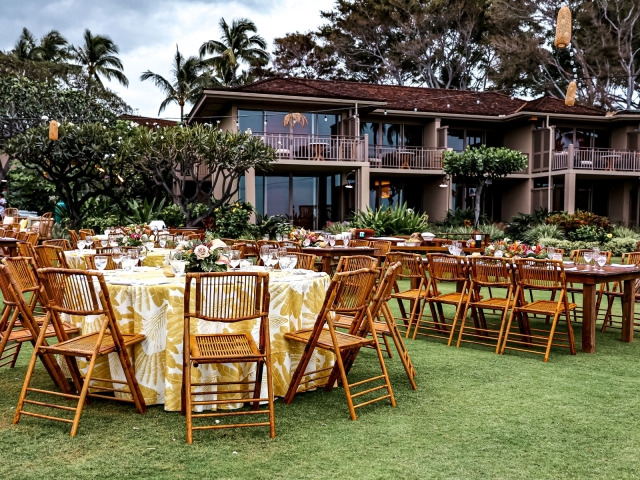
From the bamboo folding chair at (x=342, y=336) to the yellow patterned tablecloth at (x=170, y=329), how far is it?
0.13m

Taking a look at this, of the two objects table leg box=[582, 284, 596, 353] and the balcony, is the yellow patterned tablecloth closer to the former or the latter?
table leg box=[582, 284, 596, 353]

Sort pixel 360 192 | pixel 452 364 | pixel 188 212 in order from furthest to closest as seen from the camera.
A: pixel 360 192 → pixel 188 212 → pixel 452 364

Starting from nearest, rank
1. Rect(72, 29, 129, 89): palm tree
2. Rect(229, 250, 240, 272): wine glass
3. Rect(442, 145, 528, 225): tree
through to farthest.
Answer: Rect(229, 250, 240, 272): wine glass < Rect(442, 145, 528, 225): tree < Rect(72, 29, 129, 89): palm tree

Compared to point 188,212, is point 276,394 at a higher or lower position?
lower

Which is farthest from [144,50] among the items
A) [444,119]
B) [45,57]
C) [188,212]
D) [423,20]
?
[188,212]

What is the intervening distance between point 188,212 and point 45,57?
75.9 feet

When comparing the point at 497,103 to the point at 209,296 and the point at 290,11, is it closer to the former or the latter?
the point at 290,11

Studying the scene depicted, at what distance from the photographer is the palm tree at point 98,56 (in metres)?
34.0

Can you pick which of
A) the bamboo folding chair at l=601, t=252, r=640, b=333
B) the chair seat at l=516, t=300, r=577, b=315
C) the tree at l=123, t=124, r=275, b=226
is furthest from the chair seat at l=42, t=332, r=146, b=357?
the tree at l=123, t=124, r=275, b=226

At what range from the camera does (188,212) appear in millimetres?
16344

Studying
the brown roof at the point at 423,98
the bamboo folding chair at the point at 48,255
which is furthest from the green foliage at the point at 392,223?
the bamboo folding chair at the point at 48,255

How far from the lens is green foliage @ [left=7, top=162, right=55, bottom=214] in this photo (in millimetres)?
23094

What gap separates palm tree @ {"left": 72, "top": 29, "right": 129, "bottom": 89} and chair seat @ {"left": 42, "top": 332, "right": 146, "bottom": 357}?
3282cm

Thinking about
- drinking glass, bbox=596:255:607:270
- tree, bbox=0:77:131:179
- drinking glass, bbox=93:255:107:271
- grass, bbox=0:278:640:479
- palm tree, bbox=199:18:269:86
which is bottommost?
grass, bbox=0:278:640:479
